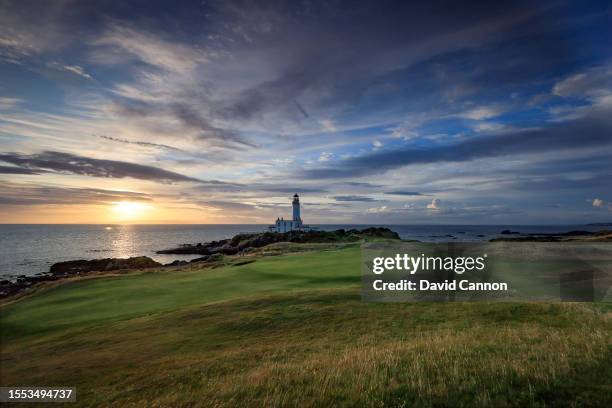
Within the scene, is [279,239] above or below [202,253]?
above

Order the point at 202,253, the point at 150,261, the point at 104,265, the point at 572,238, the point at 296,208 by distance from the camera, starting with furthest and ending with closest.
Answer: the point at 296,208 → the point at 202,253 → the point at 572,238 → the point at 104,265 → the point at 150,261

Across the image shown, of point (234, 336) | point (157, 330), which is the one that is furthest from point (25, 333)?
point (234, 336)

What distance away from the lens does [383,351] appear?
34.1ft

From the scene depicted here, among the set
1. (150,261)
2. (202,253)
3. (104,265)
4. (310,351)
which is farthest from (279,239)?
(310,351)

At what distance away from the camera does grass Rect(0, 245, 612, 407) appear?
7.10 m

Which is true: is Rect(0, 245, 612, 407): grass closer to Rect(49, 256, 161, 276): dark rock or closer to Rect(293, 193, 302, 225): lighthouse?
Rect(49, 256, 161, 276): dark rock

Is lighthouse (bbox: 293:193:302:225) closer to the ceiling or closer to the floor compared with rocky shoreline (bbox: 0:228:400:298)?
closer to the ceiling

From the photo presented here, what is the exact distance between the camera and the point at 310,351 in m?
12.2

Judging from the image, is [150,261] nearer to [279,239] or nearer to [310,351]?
[279,239]

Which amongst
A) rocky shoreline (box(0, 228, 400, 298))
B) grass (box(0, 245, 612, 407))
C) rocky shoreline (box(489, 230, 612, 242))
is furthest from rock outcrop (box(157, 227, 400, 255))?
grass (box(0, 245, 612, 407))

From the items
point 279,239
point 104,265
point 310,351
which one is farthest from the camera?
point 279,239

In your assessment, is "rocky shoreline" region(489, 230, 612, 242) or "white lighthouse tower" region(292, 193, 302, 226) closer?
"rocky shoreline" region(489, 230, 612, 242)

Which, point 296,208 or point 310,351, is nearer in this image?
point 310,351

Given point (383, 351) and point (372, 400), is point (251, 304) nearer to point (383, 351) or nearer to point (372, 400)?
point (383, 351)
